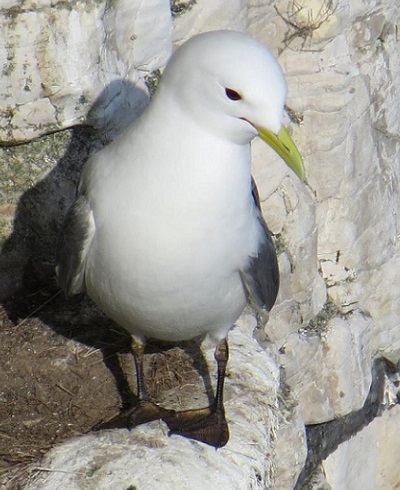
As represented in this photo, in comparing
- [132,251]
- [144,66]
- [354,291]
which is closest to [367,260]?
[354,291]

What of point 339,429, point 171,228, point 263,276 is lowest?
point 339,429

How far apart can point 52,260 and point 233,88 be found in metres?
1.58

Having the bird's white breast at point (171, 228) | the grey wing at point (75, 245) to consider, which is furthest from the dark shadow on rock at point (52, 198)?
the bird's white breast at point (171, 228)

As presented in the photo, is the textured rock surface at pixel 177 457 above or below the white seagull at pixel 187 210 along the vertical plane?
below

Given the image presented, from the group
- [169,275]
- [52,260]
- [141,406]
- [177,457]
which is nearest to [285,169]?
[52,260]

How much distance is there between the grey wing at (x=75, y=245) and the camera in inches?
121

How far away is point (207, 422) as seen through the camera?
10.6ft

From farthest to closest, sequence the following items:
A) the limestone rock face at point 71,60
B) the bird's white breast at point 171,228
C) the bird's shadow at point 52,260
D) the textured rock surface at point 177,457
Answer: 1. the bird's shadow at point 52,260
2. the limestone rock face at point 71,60
3. the textured rock surface at point 177,457
4. the bird's white breast at point 171,228

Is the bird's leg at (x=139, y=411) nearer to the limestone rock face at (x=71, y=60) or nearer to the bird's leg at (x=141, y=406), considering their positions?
the bird's leg at (x=141, y=406)

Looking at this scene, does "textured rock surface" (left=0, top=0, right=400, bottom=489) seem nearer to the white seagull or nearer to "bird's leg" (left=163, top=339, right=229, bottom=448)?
"bird's leg" (left=163, top=339, right=229, bottom=448)

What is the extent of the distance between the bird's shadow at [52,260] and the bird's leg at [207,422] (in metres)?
0.22

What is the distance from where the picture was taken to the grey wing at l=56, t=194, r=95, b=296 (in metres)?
3.07

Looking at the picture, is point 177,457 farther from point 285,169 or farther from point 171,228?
point 285,169

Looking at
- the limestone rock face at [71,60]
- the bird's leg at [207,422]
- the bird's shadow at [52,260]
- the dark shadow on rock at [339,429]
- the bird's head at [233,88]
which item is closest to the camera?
the bird's head at [233,88]
